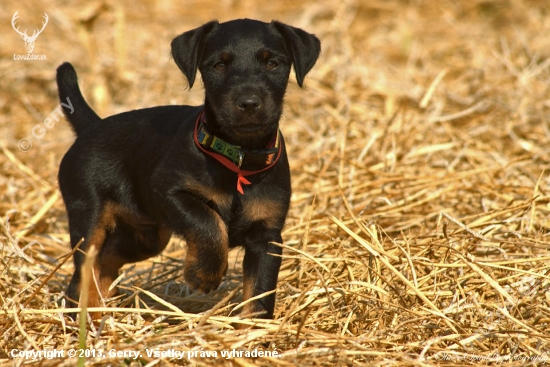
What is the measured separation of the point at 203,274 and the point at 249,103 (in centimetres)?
92

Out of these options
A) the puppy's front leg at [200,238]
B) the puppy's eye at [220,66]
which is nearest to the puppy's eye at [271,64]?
the puppy's eye at [220,66]

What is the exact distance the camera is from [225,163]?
12.6ft

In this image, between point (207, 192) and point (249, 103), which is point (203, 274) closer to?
point (207, 192)

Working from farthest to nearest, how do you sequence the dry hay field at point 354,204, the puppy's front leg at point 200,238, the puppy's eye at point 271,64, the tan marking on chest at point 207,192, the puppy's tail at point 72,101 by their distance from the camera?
the puppy's tail at point 72,101 → the puppy's eye at point 271,64 → the tan marking on chest at point 207,192 → the puppy's front leg at point 200,238 → the dry hay field at point 354,204

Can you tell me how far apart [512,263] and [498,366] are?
1.07m

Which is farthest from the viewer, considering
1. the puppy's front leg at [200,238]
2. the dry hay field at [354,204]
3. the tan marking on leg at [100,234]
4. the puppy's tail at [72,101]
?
the puppy's tail at [72,101]

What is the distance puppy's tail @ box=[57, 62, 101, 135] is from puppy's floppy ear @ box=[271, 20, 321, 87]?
1498mm

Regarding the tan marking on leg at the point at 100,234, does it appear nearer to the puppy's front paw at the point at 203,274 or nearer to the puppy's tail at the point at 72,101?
the puppy's tail at the point at 72,101

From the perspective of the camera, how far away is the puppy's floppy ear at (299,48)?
4.13m

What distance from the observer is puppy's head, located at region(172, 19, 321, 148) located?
12.3 ft

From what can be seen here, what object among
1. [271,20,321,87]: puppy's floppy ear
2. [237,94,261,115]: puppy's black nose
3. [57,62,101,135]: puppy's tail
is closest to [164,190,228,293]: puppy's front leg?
[237,94,261,115]: puppy's black nose

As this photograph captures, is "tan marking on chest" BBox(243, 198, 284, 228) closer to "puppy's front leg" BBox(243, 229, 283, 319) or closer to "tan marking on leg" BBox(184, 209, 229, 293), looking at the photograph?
"puppy's front leg" BBox(243, 229, 283, 319)

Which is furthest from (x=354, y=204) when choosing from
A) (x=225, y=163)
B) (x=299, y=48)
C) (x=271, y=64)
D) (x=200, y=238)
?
(x=200, y=238)

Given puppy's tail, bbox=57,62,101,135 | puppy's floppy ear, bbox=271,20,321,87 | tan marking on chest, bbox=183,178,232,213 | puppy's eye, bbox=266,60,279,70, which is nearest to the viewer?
tan marking on chest, bbox=183,178,232,213
